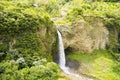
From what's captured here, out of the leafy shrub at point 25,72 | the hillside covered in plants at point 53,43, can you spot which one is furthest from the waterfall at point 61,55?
the leafy shrub at point 25,72

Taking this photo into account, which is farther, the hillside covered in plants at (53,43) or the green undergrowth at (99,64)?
the green undergrowth at (99,64)

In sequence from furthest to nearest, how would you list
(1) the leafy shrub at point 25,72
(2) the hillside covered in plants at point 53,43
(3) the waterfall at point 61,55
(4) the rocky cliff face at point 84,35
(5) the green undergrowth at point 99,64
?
(4) the rocky cliff face at point 84,35 → (3) the waterfall at point 61,55 → (5) the green undergrowth at point 99,64 → (2) the hillside covered in plants at point 53,43 → (1) the leafy shrub at point 25,72

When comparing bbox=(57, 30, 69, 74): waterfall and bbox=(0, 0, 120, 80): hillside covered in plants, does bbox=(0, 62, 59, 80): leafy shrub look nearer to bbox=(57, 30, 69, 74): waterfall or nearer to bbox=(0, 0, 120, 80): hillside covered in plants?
bbox=(0, 0, 120, 80): hillside covered in plants

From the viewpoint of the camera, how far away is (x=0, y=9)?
21.7 m

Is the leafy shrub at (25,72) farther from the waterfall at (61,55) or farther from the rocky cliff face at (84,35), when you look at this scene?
the rocky cliff face at (84,35)

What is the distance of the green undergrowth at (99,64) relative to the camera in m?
25.5

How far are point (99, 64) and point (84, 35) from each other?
350cm

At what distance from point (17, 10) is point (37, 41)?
298 cm

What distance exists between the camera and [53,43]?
1002 inches

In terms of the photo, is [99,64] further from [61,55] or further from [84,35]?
[61,55]

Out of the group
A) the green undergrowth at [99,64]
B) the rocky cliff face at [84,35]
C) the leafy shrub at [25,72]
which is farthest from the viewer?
the rocky cliff face at [84,35]

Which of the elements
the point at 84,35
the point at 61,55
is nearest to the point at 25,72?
the point at 61,55

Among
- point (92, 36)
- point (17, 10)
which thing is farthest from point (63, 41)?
point (17, 10)

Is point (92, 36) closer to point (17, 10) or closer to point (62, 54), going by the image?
point (62, 54)
